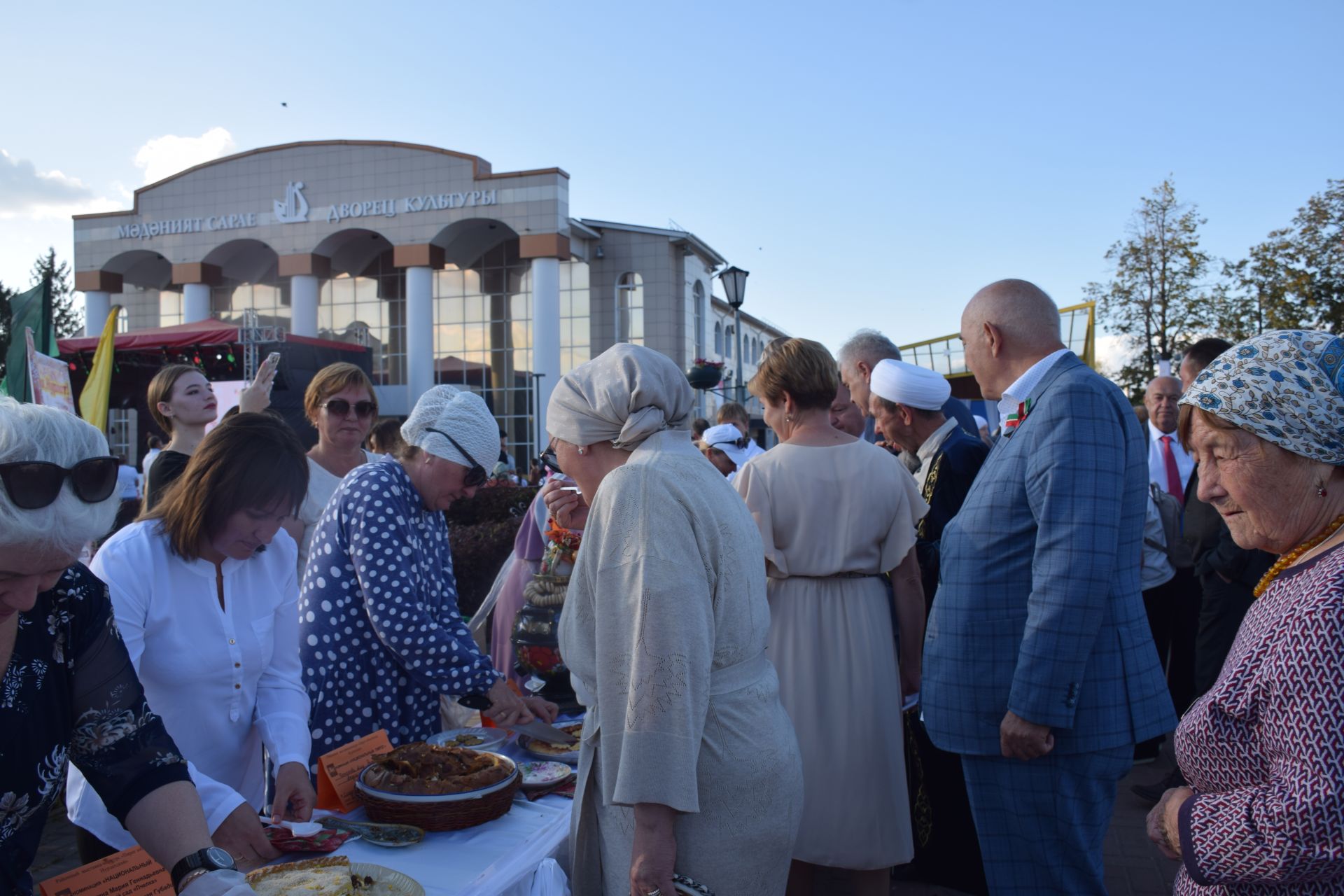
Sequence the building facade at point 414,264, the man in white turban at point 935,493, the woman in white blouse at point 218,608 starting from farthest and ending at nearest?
1. the building facade at point 414,264
2. the man in white turban at point 935,493
3. the woman in white blouse at point 218,608

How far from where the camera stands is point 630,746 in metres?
1.69

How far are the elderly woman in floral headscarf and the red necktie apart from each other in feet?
15.9

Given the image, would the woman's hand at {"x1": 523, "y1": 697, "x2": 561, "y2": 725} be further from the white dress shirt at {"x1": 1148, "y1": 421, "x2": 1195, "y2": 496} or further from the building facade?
the building facade

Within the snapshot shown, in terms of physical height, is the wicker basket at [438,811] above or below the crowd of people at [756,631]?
below

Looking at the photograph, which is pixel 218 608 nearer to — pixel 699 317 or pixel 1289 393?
pixel 1289 393

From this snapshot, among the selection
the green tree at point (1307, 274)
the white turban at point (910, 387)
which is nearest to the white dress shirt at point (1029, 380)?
the white turban at point (910, 387)

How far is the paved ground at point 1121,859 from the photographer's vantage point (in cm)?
379

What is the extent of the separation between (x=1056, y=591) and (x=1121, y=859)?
255 centimetres

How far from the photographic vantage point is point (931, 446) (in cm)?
395

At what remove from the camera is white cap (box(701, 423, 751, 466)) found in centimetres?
795

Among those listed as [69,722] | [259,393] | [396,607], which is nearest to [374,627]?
[396,607]

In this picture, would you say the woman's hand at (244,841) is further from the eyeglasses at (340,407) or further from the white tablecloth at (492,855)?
the eyeglasses at (340,407)

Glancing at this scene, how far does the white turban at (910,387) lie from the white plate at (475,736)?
2255 mm

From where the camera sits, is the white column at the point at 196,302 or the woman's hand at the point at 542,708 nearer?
the woman's hand at the point at 542,708
